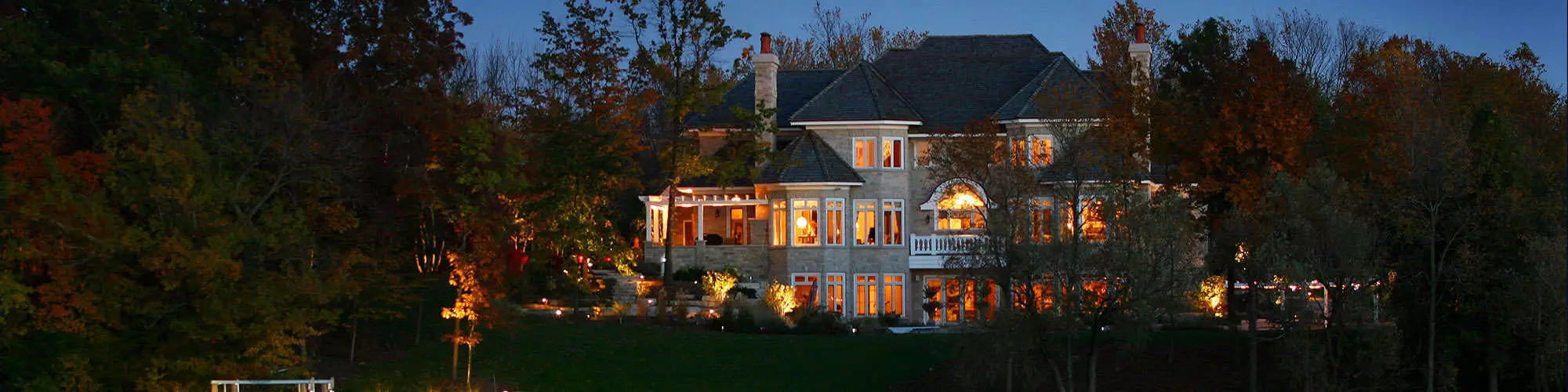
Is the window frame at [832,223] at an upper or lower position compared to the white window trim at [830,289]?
upper

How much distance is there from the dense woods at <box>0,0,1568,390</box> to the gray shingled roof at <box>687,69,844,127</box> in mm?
11496

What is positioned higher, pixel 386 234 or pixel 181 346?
pixel 386 234

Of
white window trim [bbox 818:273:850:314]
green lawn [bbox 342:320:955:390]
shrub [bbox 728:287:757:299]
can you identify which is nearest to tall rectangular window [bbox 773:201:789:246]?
white window trim [bbox 818:273:850:314]

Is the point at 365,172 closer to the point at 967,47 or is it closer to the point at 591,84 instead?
the point at 591,84

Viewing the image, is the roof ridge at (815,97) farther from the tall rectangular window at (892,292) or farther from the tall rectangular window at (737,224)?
the tall rectangular window at (892,292)

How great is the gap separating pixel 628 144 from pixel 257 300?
14980 millimetres

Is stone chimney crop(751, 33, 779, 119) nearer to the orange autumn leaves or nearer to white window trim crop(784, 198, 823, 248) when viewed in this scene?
white window trim crop(784, 198, 823, 248)

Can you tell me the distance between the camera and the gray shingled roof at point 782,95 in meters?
40.8

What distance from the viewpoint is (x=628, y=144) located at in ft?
120

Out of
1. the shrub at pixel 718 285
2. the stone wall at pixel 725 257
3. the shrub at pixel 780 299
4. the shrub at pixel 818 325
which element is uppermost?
the stone wall at pixel 725 257

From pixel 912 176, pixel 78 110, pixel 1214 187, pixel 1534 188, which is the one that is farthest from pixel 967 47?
pixel 78 110

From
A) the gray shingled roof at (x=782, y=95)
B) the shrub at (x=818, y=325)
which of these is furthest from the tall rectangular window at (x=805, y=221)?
the shrub at (x=818, y=325)

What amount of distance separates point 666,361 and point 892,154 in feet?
46.3

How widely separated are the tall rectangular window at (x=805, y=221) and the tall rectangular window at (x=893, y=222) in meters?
1.89
